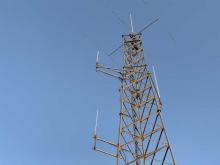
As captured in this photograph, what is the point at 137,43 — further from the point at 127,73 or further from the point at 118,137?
the point at 118,137

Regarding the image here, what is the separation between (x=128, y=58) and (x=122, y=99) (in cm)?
354

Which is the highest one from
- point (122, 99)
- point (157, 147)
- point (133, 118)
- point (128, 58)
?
point (128, 58)

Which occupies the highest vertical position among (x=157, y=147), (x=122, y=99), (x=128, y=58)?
(x=128, y=58)

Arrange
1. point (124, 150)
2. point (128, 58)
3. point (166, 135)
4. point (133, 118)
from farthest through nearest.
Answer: point (128, 58) < point (133, 118) < point (124, 150) < point (166, 135)

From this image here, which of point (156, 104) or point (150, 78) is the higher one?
point (150, 78)

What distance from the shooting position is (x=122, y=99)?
61.2 feet

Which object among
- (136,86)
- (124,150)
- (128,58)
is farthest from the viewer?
(128,58)

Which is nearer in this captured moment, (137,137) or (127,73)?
(137,137)

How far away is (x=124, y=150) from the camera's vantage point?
1666 cm

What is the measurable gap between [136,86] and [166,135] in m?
4.51

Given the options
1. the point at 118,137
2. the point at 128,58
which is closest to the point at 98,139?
the point at 118,137

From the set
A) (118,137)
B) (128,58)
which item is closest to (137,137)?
(118,137)

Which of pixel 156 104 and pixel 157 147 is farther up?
pixel 156 104

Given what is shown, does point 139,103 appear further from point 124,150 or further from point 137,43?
point 137,43
